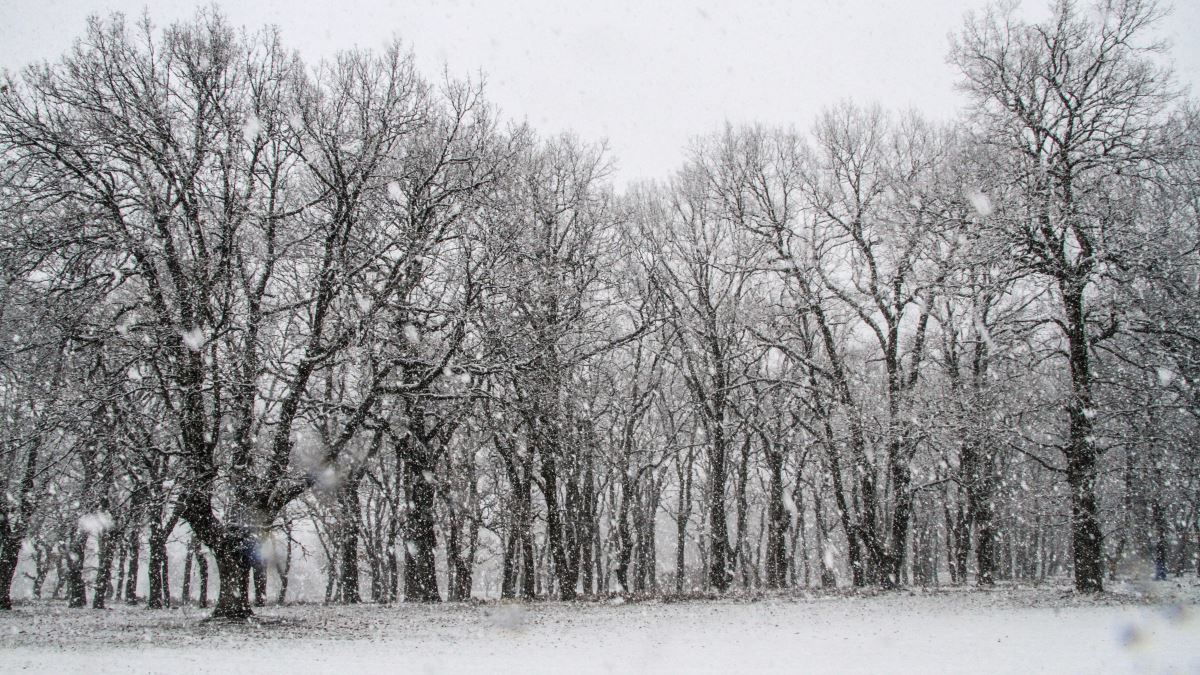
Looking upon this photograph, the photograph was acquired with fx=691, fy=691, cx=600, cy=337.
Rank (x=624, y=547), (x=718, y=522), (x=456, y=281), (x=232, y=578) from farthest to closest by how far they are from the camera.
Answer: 1. (x=624, y=547)
2. (x=718, y=522)
3. (x=456, y=281)
4. (x=232, y=578)

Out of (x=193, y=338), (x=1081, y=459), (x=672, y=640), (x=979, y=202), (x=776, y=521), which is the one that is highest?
(x=979, y=202)

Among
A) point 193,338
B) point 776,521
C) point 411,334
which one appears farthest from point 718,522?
point 193,338

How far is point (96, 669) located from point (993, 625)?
13.6 m

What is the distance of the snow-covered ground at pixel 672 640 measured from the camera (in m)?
8.70

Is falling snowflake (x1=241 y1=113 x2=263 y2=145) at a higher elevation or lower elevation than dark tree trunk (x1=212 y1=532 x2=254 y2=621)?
higher

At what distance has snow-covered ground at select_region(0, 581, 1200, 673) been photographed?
870 cm

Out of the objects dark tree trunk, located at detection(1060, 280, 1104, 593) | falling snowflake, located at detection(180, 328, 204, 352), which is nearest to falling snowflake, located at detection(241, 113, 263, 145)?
falling snowflake, located at detection(180, 328, 204, 352)

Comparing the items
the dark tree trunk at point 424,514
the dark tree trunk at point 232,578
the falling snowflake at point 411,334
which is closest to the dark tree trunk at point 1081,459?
the falling snowflake at point 411,334

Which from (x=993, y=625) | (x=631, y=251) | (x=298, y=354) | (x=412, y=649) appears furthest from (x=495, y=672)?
(x=631, y=251)

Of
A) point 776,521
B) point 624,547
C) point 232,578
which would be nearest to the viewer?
point 232,578

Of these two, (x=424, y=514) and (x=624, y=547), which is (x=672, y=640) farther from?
(x=624, y=547)

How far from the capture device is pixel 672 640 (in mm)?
11328

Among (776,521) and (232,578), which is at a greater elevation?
(232,578)

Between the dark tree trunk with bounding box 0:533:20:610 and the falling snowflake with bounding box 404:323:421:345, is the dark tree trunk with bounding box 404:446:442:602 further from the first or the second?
the dark tree trunk with bounding box 0:533:20:610
